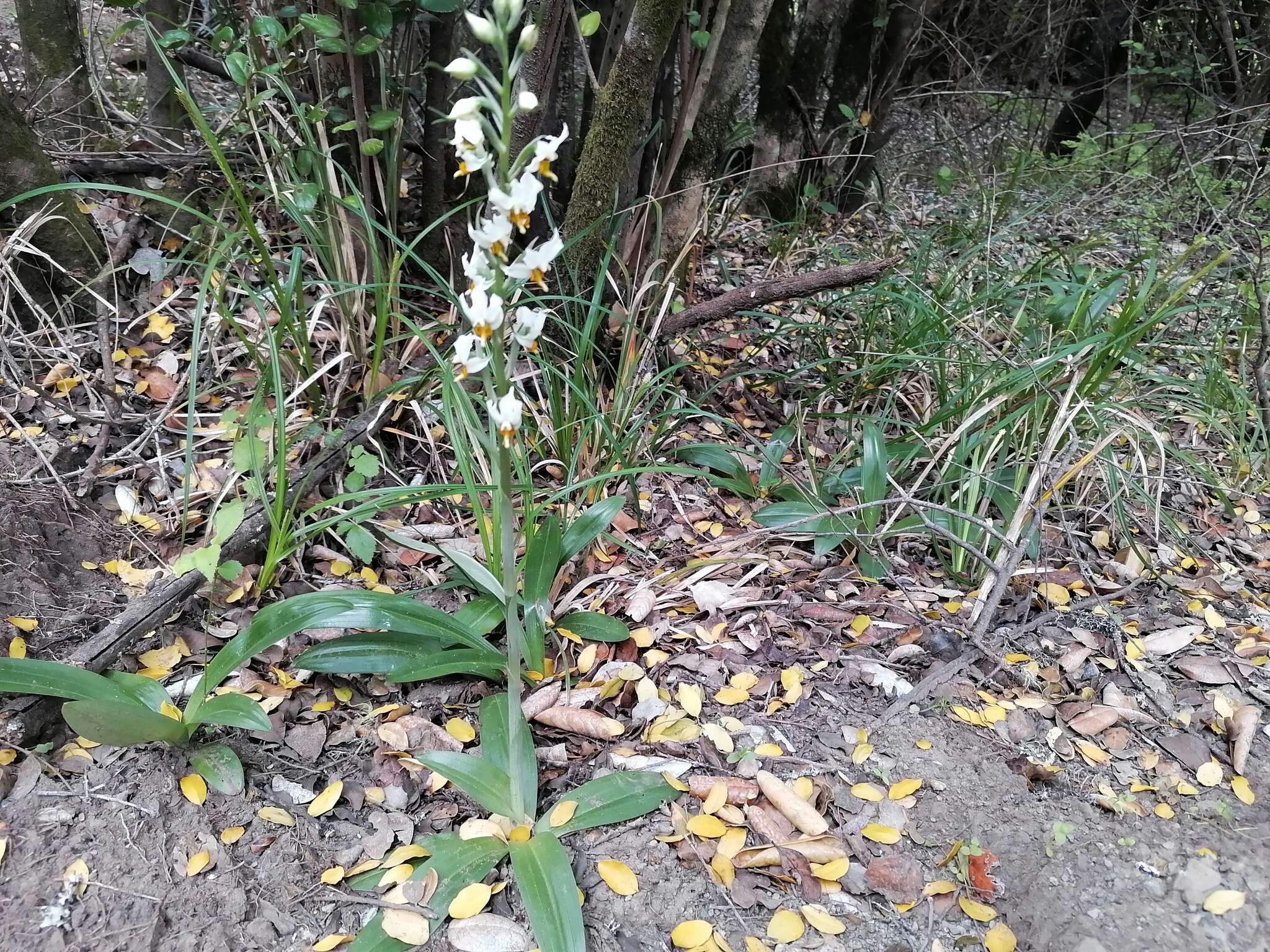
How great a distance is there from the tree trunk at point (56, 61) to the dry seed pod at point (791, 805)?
3.19 meters

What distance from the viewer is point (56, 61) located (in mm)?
2846

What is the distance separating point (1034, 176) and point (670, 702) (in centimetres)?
437

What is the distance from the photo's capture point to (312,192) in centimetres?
235

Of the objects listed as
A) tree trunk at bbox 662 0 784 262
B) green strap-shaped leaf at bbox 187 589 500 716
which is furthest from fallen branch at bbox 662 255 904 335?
green strap-shaped leaf at bbox 187 589 500 716

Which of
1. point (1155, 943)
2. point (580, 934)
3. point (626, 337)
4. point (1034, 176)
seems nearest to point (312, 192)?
point (626, 337)

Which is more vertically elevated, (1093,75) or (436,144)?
(1093,75)

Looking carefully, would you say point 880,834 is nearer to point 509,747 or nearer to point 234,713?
point 509,747

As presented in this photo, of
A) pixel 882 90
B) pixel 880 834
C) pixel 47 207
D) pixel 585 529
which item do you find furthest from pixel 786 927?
pixel 882 90

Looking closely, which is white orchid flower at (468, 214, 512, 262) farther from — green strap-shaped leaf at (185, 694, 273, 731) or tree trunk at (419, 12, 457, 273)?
tree trunk at (419, 12, 457, 273)

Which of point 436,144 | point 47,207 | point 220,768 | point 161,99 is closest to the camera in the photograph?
point 220,768

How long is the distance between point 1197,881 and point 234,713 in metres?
1.79

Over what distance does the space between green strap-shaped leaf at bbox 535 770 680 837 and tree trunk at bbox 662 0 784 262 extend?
6.78ft

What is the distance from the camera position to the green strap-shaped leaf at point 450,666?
1.67m

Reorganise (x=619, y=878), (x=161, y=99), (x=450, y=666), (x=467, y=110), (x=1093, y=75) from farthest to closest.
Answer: (x=1093, y=75)
(x=161, y=99)
(x=450, y=666)
(x=619, y=878)
(x=467, y=110)
